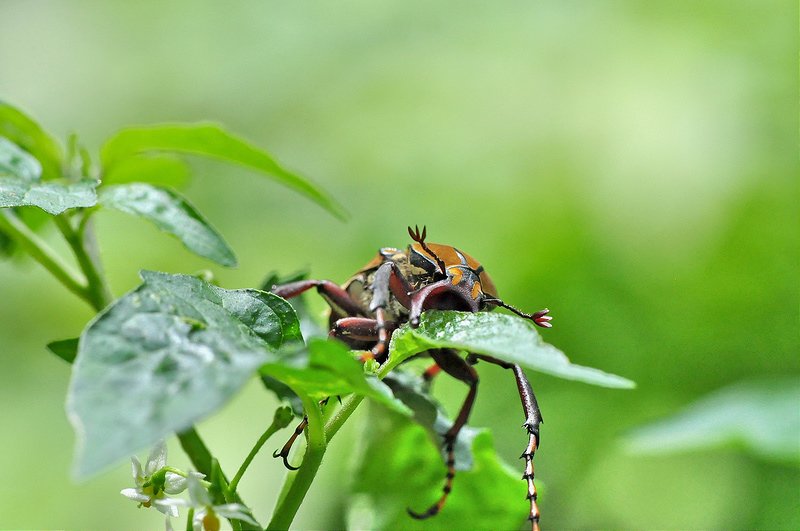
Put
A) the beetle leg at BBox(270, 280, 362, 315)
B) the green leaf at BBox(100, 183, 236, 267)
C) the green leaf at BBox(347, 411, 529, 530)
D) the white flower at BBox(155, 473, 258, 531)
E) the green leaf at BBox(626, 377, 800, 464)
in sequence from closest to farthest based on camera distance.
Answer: the white flower at BBox(155, 473, 258, 531) → the green leaf at BBox(100, 183, 236, 267) → the beetle leg at BBox(270, 280, 362, 315) → the green leaf at BBox(347, 411, 529, 530) → the green leaf at BBox(626, 377, 800, 464)

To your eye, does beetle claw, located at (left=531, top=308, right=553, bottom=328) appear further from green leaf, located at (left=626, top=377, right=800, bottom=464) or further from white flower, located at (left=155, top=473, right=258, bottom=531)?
green leaf, located at (left=626, top=377, right=800, bottom=464)

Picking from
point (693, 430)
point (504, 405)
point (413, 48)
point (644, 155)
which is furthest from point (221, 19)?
point (693, 430)

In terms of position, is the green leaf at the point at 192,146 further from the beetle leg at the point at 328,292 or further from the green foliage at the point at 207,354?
the beetle leg at the point at 328,292

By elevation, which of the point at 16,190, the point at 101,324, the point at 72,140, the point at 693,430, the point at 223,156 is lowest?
the point at 101,324

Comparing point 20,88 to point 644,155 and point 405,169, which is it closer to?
point 405,169

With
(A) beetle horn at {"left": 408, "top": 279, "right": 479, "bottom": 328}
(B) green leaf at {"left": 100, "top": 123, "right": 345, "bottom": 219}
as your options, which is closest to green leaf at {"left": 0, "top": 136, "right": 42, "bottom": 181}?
(B) green leaf at {"left": 100, "top": 123, "right": 345, "bottom": 219}
